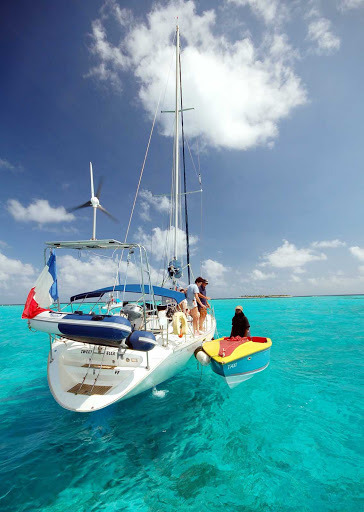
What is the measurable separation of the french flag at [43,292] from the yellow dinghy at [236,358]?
14.5 ft

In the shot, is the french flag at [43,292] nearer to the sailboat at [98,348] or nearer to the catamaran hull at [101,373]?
the sailboat at [98,348]

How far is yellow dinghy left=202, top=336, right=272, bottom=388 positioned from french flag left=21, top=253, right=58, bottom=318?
4405mm

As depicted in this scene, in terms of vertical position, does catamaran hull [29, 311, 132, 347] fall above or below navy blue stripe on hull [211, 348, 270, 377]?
above

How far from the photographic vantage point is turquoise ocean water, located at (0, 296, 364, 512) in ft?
11.7

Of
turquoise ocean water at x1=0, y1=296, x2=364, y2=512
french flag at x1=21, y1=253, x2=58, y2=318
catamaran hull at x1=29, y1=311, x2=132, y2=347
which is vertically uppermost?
french flag at x1=21, y1=253, x2=58, y2=318

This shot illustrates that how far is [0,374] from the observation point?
10102 millimetres

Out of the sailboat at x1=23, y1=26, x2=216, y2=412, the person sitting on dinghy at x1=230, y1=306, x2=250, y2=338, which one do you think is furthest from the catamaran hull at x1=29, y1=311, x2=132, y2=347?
the person sitting on dinghy at x1=230, y1=306, x2=250, y2=338

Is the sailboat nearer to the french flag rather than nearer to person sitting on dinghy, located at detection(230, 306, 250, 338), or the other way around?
the french flag

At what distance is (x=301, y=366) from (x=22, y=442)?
10.5 m

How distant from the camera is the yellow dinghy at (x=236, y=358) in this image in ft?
19.5

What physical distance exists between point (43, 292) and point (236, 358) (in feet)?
16.9

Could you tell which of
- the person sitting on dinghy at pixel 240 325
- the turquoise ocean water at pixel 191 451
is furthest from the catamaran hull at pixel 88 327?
the person sitting on dinghy at pixel 240 325

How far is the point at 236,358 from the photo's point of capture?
5.97 metres

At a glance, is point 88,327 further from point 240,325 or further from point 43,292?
point 240,325
